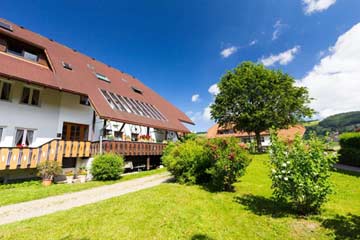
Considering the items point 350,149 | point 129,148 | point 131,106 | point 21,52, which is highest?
point 21,52

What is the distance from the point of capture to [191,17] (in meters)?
19.3

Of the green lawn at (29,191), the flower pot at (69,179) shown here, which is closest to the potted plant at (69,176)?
the flower pot at (69,179)

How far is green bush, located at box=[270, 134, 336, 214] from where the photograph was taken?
5.33 metres

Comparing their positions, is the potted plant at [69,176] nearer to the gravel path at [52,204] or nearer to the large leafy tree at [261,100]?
the gravel path at [52,204]

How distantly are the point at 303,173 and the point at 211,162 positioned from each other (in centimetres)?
466

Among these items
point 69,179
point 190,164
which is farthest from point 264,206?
point 69,179

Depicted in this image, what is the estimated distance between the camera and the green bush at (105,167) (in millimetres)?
12406

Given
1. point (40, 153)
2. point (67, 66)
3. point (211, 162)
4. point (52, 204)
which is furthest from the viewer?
point (67, 66)

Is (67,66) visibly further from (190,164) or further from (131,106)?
(190,164)

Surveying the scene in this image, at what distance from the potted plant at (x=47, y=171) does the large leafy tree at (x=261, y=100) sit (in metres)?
21.2

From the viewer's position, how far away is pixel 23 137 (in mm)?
12516

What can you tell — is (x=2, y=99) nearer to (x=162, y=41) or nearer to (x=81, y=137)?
(x=81, y=137)

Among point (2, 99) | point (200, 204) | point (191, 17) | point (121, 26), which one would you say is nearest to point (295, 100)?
point (191, 17)

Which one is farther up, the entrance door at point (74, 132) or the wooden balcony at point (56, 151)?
the entrance door at point (74, 132)
